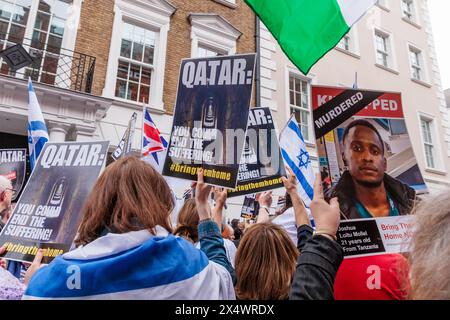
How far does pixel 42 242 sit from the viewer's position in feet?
8.25

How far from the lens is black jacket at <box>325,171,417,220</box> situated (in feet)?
6.67

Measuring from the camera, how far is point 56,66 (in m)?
8.34

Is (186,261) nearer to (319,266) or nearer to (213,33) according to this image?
(319,266)

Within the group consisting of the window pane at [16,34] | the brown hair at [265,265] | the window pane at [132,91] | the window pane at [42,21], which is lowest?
the brown hair at [265,265]

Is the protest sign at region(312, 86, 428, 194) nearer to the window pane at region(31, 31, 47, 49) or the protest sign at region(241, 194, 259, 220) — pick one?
the protest sign at region(241, 194, 259, 220)

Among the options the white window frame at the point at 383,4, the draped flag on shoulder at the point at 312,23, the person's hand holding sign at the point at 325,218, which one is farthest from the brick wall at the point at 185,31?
the person's hand holding sign at the point at 325,218

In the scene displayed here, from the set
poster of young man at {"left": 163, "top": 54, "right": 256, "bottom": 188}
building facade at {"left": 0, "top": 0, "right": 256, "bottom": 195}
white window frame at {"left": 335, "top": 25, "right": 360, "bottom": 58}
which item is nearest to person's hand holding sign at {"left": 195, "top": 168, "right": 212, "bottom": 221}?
poster of young man at {"left": 163, "top": 54, "right": 256, "bottom": 188}

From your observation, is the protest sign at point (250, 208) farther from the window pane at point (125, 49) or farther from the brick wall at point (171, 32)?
the window pane at point (125, 49)

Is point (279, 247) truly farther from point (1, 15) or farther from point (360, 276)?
point (1, 15)

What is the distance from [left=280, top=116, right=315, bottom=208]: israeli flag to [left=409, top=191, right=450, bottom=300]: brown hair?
303cm

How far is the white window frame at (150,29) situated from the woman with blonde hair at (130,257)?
7677 millimetres

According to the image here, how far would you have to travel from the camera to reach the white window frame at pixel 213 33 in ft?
34.1
